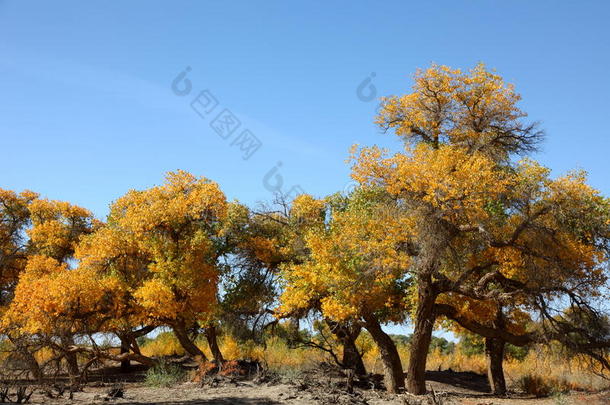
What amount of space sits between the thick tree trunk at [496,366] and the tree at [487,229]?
457 cm

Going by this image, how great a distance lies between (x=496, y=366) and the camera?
22719 mm

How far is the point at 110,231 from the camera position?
2191cm

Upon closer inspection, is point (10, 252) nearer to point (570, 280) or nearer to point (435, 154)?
point (435, 154)

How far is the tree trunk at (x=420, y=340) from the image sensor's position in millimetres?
17261

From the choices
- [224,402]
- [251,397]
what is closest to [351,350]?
[251,397]

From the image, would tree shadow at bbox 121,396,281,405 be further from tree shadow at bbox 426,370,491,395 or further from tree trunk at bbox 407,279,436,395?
tree shadow at bbox 426,370,491,395

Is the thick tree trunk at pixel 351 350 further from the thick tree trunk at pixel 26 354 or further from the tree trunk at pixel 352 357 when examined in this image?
the thick tree trunk at pixel 26 354

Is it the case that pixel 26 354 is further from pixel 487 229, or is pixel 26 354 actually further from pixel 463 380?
pixel 463 380

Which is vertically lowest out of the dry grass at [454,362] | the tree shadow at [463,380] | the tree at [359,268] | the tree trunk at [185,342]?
the tree shadow at [463,380]

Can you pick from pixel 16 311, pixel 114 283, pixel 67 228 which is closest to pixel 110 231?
pixel 114 283

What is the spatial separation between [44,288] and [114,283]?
2641 millimetres

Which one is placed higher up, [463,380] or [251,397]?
[251,397]

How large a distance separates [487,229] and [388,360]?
654cm

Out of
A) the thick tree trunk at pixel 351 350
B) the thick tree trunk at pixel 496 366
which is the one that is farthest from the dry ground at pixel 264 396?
the thick tree trunk at pixel 351 350
